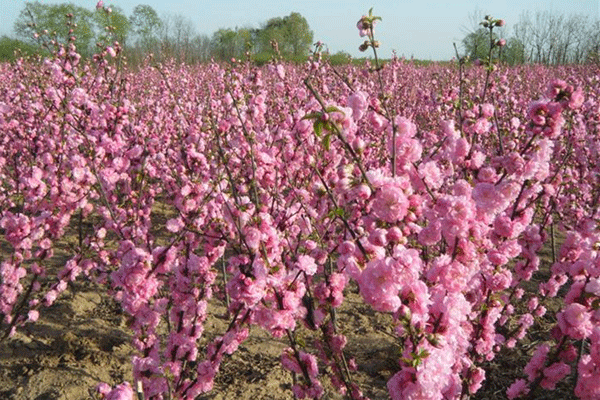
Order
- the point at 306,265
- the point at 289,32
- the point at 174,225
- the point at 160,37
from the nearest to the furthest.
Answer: the point at 306,265, the point at 174,225, the point at 160,37, the point at 289,32

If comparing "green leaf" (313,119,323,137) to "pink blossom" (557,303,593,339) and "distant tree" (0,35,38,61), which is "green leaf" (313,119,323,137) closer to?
"pink blossom" (557,303,593,339)

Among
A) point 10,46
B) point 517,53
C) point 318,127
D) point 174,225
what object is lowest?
point 174,225

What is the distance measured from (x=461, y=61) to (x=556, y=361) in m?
2.23

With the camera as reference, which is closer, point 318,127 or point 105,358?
point 318,127

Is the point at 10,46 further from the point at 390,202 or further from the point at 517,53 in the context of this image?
the point at 390,202

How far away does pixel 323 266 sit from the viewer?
2.93m

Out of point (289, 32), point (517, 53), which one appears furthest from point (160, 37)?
point (289, 32)

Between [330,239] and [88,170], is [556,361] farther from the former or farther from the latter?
[88,170]

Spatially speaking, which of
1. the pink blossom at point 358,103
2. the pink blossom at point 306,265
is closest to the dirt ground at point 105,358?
A: the pink blossom at point 306,265

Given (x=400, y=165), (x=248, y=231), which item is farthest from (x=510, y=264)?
(x=248, y=231)

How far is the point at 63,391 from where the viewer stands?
3.20 m

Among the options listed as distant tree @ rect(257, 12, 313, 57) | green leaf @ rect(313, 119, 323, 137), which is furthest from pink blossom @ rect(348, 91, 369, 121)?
distant tree @ rect(257, 12, 313, 57)

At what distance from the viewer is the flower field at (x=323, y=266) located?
172cm

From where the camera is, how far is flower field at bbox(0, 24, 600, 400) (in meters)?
1.72
